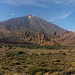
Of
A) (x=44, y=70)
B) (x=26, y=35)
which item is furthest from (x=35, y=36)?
(x=44, y=70)

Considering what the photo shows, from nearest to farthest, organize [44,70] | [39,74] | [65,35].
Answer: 1. [39,74]
2. [44,70]
3. [65,35]

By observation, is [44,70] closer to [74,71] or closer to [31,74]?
[31,74]

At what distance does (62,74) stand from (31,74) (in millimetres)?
3587

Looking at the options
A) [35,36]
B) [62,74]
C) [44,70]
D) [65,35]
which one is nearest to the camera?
[62,74]

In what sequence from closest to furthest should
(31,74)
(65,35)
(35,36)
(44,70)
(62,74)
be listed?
(62,74)
(31,74)
(44,70)
(35,36)
(65,35)

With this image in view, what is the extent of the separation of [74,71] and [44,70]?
3.11 meters

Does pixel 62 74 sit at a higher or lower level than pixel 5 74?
A: higher

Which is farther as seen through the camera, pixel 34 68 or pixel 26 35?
pixel 26 35

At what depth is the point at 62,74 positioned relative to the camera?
372 inches

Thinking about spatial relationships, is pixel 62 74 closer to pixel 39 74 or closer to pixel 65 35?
pixel 39 74

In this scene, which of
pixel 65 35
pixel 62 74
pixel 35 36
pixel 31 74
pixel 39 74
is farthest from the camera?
pixel 65 35

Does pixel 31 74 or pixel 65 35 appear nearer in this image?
pixel 31 74

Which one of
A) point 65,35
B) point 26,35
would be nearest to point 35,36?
point 26,35

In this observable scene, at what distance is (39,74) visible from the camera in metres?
11.0
